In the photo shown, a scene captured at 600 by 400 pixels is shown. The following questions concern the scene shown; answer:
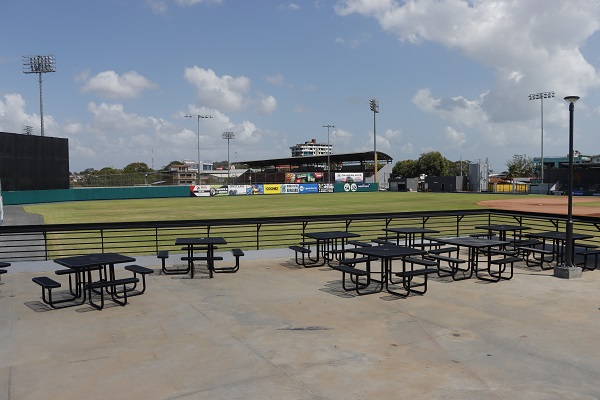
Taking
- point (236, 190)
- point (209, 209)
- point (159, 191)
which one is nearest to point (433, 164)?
point (236, 190)

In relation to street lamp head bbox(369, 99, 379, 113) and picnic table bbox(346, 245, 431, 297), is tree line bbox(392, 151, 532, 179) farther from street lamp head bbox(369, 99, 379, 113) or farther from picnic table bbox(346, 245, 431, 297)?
picnic table bbox(346, 245, 431, 297)

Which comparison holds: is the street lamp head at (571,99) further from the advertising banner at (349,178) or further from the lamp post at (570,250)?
the advertising banner at (349,178)

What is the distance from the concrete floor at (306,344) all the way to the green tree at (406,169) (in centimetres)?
13771

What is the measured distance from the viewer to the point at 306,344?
6.75 m

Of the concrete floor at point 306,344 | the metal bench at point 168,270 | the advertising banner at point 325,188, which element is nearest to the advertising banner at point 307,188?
the advertising banner at point 325,188

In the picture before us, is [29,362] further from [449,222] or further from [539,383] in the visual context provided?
[449,222]

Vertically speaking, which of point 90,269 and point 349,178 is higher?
point 349,178

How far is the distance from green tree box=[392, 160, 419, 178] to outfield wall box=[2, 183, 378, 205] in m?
49.0

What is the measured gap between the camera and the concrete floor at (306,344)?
17.6ft

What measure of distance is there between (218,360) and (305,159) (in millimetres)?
123919

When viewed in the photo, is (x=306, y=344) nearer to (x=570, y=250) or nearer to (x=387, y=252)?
(x=387, y=252)

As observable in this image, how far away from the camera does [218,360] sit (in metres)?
6.18

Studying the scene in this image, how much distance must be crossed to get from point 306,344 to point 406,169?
148 metres

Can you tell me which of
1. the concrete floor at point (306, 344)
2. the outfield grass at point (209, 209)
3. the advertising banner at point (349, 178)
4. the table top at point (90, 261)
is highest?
the advertising banner at point (349, 178)
